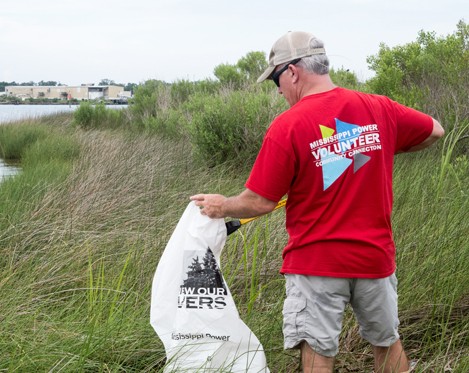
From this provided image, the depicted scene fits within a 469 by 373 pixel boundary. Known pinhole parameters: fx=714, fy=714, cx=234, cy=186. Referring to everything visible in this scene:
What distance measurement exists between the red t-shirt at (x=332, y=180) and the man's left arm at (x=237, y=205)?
0.15ft

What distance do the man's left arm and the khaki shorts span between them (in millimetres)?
321

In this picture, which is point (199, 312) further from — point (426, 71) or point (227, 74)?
point (227, 74)

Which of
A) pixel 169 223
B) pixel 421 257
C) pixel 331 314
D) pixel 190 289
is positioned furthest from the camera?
pixel 169 223

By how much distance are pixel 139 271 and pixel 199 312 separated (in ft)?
6.49

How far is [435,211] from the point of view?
5.00m

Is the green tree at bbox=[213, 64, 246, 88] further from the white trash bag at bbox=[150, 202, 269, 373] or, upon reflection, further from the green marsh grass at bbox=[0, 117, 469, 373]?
the white trash bag at bbox=[150, 202, 269, 373]

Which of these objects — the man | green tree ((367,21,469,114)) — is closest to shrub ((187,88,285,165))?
green tree ((367,21,469,114))

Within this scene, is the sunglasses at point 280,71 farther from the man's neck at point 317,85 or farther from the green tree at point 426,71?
the green tree at point 426,71

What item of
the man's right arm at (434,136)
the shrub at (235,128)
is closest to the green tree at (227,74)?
the shrub at (235,128)

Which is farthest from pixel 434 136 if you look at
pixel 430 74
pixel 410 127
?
pixel 430 74

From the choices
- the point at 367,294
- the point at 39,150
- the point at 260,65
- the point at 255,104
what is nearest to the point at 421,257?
the point at 367,294

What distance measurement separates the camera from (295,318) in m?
2.98

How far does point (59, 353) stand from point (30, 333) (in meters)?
0.56

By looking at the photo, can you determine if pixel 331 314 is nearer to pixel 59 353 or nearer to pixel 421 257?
pixel 59 353
